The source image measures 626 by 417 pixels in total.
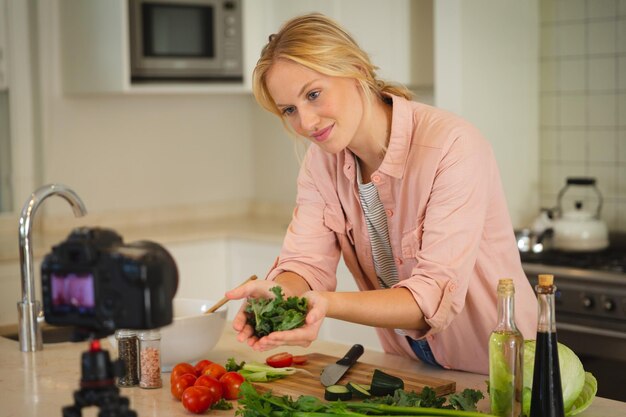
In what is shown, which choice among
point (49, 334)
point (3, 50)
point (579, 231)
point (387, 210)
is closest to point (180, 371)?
point (387, 210)

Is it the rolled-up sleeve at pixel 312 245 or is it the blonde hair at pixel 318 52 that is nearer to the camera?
the blonde hair at pixel 318 52

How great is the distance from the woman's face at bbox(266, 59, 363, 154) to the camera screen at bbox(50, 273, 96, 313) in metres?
0.97

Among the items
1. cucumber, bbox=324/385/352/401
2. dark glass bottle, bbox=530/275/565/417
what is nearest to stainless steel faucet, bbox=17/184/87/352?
cucumber, bbox=324/385/352/401

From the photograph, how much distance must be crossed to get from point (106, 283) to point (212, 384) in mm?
732

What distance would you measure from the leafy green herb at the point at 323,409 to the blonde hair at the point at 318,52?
2.37ft

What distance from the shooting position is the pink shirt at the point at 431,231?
2051 millimetres

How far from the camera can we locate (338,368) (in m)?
2.05

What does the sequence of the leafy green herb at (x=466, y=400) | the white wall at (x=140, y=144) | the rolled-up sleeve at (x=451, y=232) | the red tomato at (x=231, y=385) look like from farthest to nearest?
the white wall at (x=140, y=144), the rolled-up sleeve at (x=451, y=232), the red tomato at (x=231, y=385), the leafy green herb at (x=466, y=400)

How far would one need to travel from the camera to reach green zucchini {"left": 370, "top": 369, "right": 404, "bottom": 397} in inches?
74.0

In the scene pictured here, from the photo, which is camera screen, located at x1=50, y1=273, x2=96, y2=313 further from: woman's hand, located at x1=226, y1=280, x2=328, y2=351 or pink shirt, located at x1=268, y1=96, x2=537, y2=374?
pink shirt, located at x1=268, y1=96, x2=537, y2=374

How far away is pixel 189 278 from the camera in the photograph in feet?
14.0

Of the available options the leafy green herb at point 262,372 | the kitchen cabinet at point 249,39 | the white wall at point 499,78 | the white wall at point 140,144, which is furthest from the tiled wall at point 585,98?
the leafy green herb at point 262,372

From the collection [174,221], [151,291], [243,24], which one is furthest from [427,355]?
[174,221]

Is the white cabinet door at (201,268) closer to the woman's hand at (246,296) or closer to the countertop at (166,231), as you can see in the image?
the countertop at (166,231)
